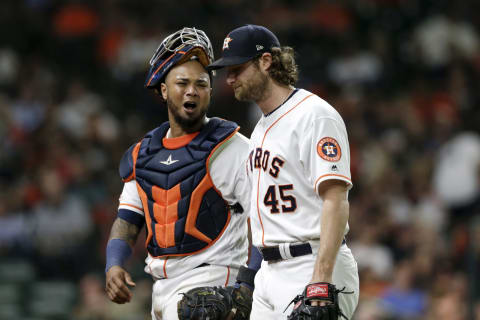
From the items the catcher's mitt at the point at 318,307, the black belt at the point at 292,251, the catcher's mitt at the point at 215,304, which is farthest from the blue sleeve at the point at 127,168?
the catcher's mitt at the point at 318,307

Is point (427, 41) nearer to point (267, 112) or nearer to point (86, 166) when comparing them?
point (86, 166)

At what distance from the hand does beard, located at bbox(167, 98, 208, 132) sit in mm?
773

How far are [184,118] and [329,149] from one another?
0.90 metres

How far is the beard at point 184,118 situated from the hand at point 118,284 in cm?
77

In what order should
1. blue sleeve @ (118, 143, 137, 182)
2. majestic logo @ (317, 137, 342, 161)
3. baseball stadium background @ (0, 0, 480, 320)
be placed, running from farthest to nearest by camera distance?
baseball stadium background @ (0, 0, 480, 320), blue sleeve @ (118, 143, 137, 182), majestic logo @ (317, 137, 342, 161)

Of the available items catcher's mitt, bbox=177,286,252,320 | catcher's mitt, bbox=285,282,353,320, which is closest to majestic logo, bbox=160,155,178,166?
catcher's mitt, bbox=177,286,252,320

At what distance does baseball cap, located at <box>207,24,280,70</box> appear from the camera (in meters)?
3.87

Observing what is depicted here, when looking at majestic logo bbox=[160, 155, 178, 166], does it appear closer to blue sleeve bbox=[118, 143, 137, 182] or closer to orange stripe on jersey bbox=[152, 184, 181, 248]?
orange stripe on jersey bbox=[152, 184, 181, 248]

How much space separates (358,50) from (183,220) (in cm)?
756

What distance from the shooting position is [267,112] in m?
3.98

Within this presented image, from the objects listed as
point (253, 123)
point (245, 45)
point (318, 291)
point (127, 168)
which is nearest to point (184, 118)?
point (127, 168)

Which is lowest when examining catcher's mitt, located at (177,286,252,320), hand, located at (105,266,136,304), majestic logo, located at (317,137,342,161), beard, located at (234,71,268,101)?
catcher's mitt, located at (177,286,252,320)

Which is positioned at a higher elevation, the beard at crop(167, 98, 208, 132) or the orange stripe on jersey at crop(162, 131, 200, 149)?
the beard at crop(167, 98, 208, 132)

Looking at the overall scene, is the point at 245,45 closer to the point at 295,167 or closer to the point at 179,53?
the point at 179,53
